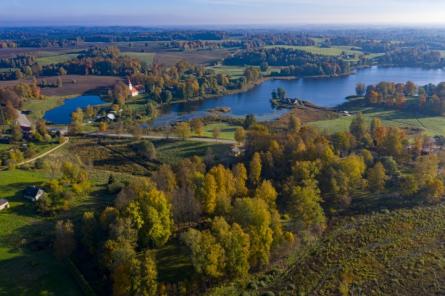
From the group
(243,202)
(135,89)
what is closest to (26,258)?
(243,202)

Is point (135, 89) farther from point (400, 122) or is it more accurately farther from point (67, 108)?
point (400, 122)

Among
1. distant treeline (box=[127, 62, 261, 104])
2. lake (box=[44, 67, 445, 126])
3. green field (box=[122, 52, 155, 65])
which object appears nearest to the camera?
lake (box=[44, 67, 445, 126])

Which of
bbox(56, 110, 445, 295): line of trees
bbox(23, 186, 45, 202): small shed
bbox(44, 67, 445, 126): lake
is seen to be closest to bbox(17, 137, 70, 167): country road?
bbox(23, 186, 45, 202): small shed

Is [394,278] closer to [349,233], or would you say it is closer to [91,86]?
[349,233]

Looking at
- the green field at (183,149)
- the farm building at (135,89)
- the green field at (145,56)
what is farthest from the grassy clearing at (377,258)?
the green field at (145,56)

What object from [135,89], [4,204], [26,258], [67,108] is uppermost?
[135,89]

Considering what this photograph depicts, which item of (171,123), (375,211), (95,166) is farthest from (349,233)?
(171,123)

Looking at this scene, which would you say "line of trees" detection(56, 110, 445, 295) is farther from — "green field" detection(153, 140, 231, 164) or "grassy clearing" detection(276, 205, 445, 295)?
"green field" detection(153, 140, 231, 164)

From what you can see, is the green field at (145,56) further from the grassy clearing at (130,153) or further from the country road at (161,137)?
the grassy clearing at (130,153)
